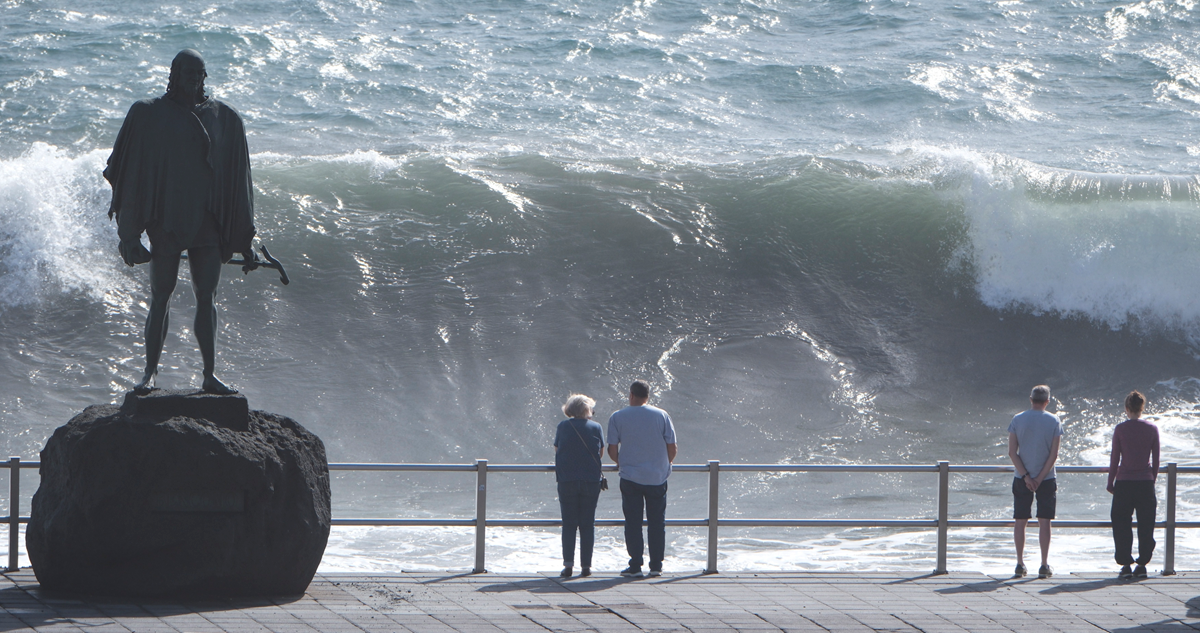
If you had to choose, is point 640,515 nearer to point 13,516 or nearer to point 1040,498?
point 1040,498

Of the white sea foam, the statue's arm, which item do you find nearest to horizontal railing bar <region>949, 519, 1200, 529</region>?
the statue's arm

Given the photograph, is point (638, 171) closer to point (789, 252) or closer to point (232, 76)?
point (789, 252)

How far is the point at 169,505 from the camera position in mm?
6000

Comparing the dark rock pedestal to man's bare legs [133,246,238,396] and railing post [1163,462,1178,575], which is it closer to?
man's bare legs [133,246,238,396]

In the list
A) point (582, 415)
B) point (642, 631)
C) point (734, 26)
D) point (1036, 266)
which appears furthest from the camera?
point (734, 26)

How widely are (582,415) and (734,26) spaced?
18980 mm

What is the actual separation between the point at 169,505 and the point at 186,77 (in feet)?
7.31

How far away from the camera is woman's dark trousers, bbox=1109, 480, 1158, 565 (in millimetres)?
7605

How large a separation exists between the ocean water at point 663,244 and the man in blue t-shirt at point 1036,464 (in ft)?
4.61

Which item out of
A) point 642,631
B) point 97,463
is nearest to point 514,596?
point 642,631

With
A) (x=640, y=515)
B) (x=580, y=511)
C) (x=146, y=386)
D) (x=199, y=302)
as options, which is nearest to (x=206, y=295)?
(x=199, y=302)

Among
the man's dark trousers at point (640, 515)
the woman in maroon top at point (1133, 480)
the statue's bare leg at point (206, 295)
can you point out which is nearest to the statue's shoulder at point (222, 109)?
the statue's bare leg at point (206, 295)

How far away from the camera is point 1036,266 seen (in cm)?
1691

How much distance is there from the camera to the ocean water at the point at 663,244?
486 inches
